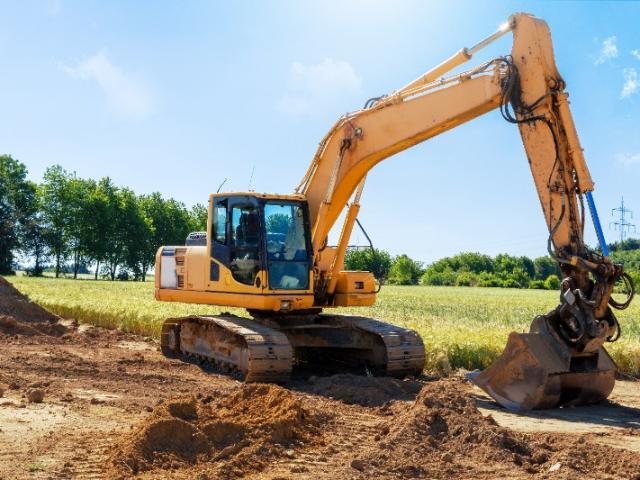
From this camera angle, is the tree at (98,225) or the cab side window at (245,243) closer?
the cab side window at (245,243)

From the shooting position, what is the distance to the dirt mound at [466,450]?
239 inches

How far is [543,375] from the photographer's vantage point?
8.62 meters

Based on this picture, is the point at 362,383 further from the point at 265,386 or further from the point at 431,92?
the point at 431,92

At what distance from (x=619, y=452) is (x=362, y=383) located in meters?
4.18

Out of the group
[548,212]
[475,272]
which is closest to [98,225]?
[475,272]

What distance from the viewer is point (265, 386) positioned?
8.02 meters

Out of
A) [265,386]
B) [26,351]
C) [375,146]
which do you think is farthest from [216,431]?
[26,351]

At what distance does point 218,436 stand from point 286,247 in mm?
4932

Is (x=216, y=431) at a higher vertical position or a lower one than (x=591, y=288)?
lower

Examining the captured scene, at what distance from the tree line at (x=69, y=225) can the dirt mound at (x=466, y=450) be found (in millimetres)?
63369

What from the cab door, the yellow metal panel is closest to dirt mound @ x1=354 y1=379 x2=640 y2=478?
the yellow metal panel

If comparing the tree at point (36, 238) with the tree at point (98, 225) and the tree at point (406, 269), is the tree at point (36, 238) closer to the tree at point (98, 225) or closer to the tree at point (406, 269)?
the tree at point (98, 225)

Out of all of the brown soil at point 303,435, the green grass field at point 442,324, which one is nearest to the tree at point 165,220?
the green grass field at point 442,324

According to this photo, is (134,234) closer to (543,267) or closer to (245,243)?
(543,267)
